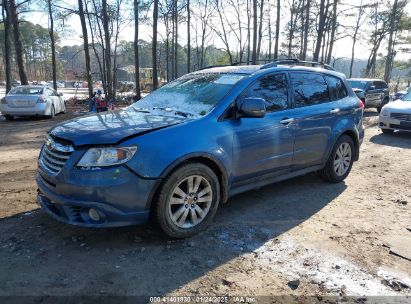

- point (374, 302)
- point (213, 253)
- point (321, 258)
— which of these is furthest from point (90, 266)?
point (374, 302)

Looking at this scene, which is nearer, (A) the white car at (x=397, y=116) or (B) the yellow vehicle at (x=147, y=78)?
(A) the white car at (x=397, y=116)

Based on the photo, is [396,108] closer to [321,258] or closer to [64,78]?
[321,258]

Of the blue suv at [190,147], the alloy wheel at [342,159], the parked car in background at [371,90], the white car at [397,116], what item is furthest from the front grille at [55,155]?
the parked car in background at [371,90]

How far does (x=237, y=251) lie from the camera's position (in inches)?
146

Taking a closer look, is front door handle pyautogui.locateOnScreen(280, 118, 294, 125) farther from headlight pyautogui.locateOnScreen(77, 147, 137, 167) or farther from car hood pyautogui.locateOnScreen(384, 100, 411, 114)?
car hood pyautogui.locateOnScreen(384, 100, 411, 114)

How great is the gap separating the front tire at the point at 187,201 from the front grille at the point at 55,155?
37.8 inches

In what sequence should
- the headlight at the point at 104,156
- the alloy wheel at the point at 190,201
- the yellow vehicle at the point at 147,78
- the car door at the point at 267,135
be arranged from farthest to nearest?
the yellow vehicle at the point at 147,78, the car door at the point at 267,135, the alloy wheel at the point at 190,201, the headlight at the point at 104,156

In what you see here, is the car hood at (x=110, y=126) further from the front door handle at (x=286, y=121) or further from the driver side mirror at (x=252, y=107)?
the front door handle at (x=286, y=121)

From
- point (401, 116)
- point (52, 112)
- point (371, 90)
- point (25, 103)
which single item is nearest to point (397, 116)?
point (401, 116)

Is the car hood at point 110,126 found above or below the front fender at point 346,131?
above

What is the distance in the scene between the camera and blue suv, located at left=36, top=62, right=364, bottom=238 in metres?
3.40

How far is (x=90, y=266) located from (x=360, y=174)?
16.9 ft

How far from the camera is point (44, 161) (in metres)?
3.89

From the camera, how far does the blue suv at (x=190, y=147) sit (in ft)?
11.2
